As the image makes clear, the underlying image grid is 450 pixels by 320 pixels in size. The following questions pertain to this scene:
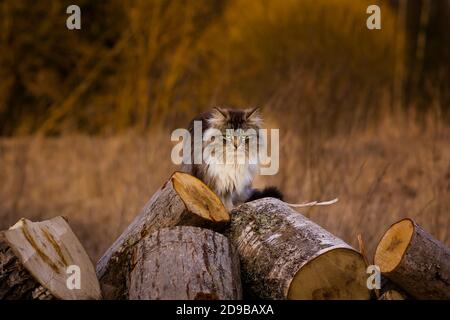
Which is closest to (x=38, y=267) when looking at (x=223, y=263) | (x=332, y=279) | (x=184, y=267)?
(x=184, y=267)

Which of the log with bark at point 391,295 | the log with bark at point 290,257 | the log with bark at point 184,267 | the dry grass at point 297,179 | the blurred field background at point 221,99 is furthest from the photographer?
the blurred field background at point 221,99

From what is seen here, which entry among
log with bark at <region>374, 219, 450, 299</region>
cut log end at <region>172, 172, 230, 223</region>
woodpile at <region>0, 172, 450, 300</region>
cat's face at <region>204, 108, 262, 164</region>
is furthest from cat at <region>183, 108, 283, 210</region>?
log with bark at <region>374, 219, 450, 299</region>

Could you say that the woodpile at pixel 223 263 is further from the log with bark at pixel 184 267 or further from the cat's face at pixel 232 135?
the cat's face at pixel 232 135

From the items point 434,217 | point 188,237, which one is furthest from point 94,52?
point 188,237

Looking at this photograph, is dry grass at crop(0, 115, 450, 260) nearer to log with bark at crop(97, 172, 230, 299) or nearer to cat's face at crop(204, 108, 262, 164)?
cat's face at crop(204, 108, 262, 164)

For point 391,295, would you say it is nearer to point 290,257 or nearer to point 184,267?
point 290,257

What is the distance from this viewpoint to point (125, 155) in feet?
26.2

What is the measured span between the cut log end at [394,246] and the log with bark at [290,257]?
157mm

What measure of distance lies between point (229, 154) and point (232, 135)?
134 mm

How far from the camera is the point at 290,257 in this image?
10.2 ft

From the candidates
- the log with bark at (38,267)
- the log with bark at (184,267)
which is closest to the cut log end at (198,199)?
the log with bark at (184,267)

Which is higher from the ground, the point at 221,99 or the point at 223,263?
the point at 221,99

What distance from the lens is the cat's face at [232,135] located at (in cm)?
455
